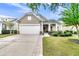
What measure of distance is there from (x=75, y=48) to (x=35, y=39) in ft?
2.66

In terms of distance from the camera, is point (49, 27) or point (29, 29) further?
point (29, 29)

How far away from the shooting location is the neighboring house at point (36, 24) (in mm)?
3768

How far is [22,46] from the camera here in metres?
3.66

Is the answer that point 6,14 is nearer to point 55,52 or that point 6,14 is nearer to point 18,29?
point 18,29

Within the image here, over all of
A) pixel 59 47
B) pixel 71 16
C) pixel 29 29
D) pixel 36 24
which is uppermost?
pixel 71 16

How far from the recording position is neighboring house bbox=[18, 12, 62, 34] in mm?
3768

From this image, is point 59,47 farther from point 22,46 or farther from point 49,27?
point 22,46

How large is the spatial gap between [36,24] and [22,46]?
22.2 inches

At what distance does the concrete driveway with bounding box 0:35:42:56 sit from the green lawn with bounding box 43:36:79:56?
0.45ft

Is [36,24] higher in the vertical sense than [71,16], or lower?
lower

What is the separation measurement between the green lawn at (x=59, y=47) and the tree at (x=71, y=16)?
0.31 meters

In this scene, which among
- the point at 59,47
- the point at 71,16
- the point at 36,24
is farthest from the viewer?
the point at 36,24

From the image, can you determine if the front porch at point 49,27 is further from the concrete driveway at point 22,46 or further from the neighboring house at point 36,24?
the concrete driveway at point 22,46

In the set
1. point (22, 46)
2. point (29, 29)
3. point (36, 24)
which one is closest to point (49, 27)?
point (36, 24)
